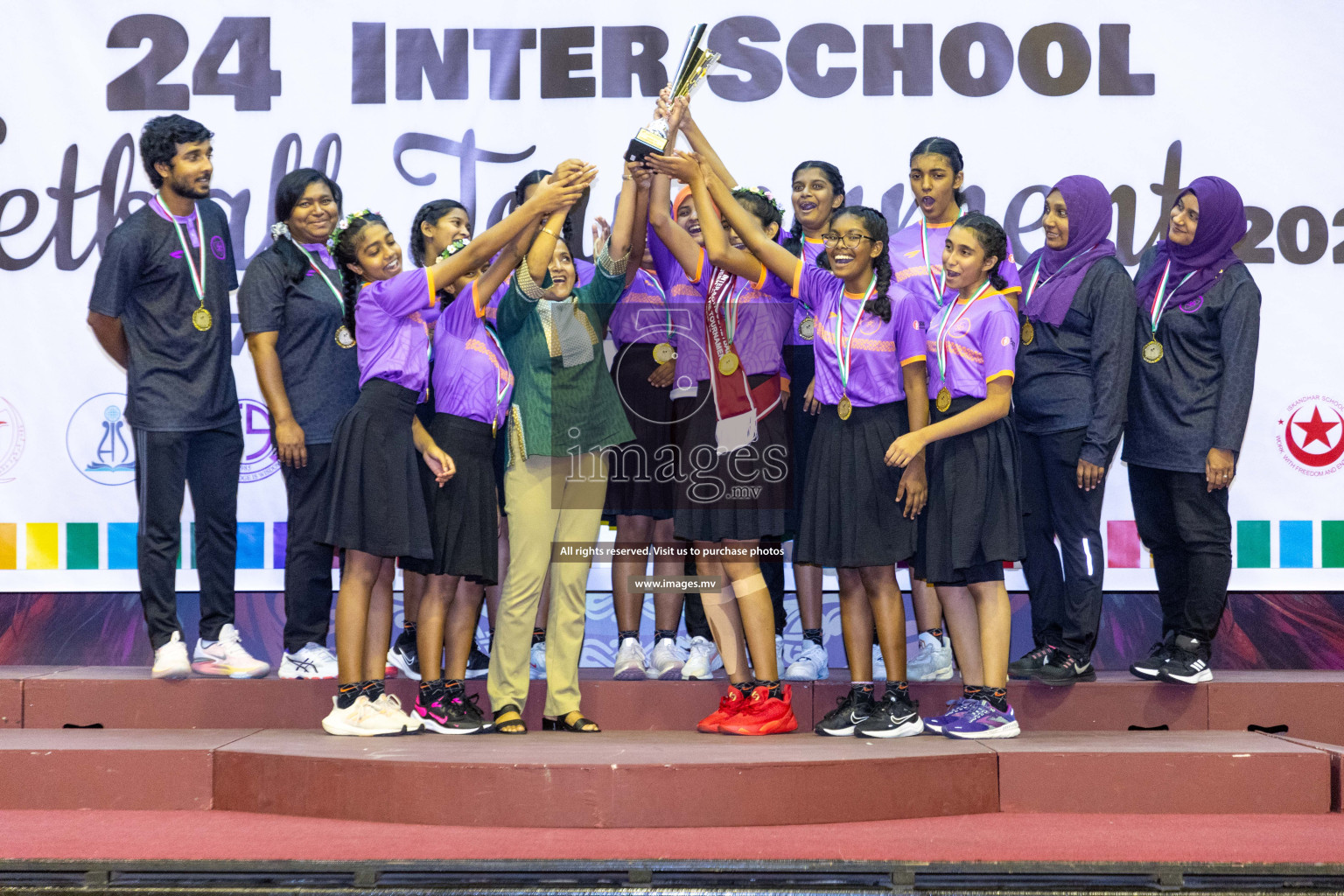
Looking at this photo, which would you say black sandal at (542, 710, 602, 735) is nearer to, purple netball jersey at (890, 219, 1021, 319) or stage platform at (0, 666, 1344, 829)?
stage platform at (0, 666, 1344, 829)

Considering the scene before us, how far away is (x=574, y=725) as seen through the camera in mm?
3699

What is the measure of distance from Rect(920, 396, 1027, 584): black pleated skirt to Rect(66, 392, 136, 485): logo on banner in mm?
2973

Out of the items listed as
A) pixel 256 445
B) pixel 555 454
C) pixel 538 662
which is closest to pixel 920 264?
pixel 555 454

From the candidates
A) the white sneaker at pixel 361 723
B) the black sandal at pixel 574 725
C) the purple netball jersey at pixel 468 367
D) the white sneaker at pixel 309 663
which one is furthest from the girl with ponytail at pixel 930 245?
the white sneaker at pixel 309 663

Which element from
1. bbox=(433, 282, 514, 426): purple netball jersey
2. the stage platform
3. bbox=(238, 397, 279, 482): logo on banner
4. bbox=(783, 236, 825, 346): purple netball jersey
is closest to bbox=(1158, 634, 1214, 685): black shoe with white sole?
the stage platform

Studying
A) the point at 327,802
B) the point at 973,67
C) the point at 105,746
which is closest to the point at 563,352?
the point at 327,802

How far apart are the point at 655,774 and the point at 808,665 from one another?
108 centimetres

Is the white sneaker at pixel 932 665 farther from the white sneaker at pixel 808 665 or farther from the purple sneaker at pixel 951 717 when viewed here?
the purple sneaker at pixel 951 717

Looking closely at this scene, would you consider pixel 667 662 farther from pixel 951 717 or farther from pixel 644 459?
pixel 951 717

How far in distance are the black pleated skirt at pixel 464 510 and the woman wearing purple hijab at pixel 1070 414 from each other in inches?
64.7

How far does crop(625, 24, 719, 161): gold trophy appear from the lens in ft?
11.7

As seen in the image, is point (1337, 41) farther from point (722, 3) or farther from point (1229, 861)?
point (1229, 861)

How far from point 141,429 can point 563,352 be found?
142 centimetres

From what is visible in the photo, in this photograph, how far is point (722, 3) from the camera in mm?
4824
